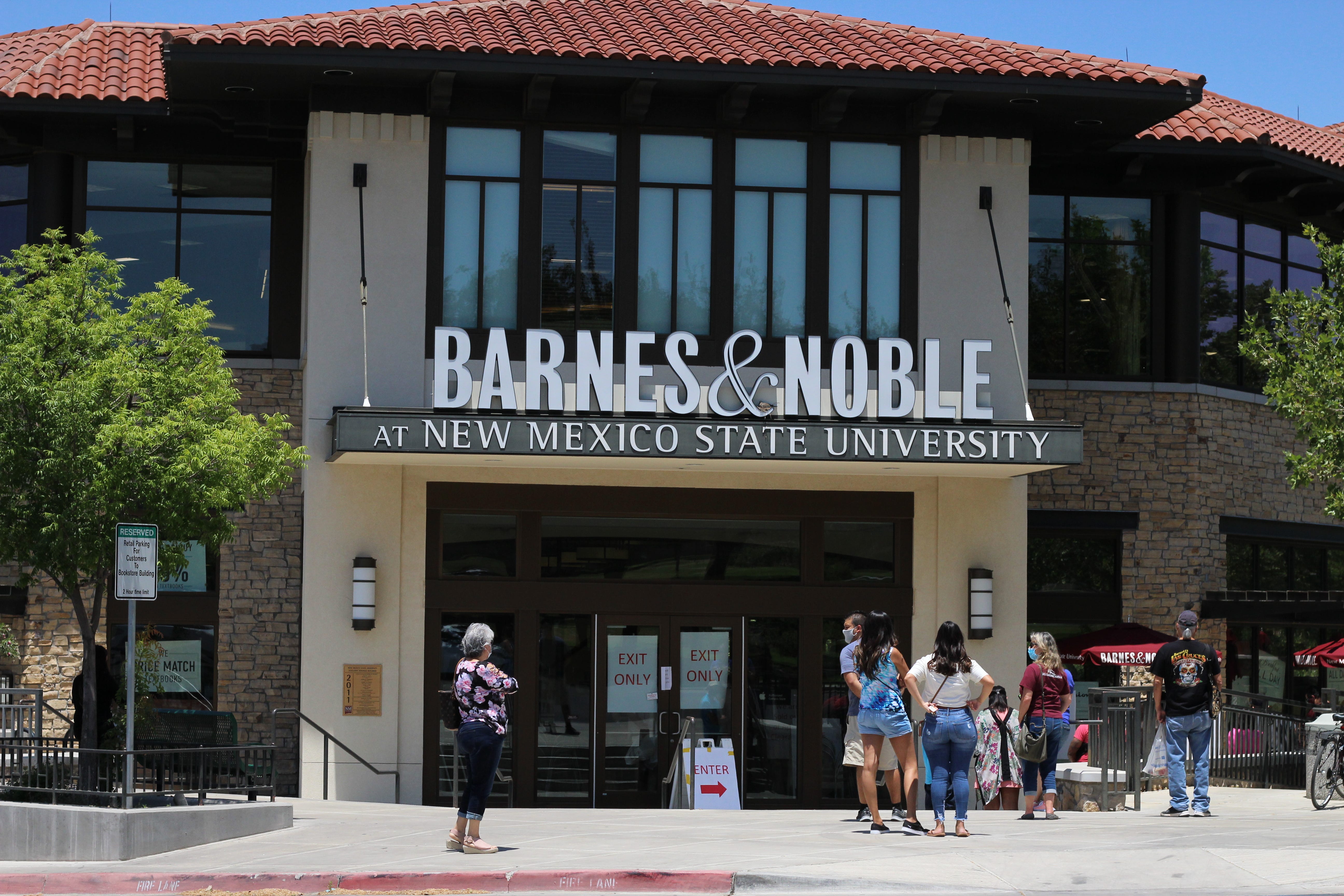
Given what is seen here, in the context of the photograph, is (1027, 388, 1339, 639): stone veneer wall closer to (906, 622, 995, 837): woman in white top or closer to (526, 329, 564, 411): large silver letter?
(526, 329, 564, 411): large silver letter

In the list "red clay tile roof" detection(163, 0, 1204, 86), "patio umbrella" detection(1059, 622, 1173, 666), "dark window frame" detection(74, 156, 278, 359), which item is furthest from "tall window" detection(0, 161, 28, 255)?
"patio umbrella" detection(1059, 622, 1173, 666)

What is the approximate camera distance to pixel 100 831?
1234cm

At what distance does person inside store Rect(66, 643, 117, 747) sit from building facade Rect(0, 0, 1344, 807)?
237cm

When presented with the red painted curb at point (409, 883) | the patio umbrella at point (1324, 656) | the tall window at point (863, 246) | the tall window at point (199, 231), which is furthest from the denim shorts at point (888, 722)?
the tall window at point (199, 231)

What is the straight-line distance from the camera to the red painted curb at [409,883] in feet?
35.2

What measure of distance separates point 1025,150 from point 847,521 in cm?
508

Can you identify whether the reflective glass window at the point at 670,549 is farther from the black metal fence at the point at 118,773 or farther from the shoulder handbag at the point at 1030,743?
the black metal fence at the point at 118,773

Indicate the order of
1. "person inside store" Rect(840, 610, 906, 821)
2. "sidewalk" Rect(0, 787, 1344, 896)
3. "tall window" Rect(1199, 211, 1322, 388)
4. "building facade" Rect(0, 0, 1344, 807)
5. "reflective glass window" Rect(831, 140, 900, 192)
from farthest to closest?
1. "tall window" Rect(1199, 211, 1322, 388)
2. "reflective glass window" Rect(831, 140, 900, 192)
3. "building facade" Rect(0, 0, 1344, 807)
4. "person inside store" Rect(840, 610, 906, 821)
5. "sidewalk" Rect(0, 787, 1344, 896)

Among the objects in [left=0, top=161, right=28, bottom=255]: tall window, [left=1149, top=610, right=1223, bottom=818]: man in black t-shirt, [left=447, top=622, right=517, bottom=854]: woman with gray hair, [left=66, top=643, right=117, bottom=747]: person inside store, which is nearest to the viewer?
[left=447, top=622, right=517, bottom=854]: woman with gray hair

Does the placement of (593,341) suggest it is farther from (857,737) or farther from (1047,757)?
(1047,757)

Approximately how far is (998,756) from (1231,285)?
345 inches

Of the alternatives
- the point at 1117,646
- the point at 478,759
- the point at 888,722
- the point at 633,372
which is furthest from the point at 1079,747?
the point at 478,759

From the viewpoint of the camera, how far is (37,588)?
65.9 feet

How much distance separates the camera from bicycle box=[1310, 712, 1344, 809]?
16.0m
